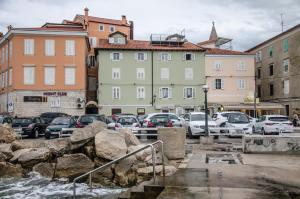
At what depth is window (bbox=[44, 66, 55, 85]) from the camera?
50.7 meters

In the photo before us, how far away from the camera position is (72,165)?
18203 millimetres

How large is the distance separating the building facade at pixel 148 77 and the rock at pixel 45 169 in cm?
3611

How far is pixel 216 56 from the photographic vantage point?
6141 centimetres

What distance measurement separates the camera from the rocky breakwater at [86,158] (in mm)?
16078

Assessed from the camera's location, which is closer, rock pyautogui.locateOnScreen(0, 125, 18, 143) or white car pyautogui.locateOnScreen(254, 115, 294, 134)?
rock pyautogui.locateOnScreen(0, 125, 18, 143)

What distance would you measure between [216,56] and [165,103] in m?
11.4

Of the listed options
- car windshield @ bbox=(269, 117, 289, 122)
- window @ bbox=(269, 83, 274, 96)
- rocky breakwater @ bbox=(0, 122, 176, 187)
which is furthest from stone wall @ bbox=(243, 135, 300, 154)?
window @ bbox=(269, 83, 274, 96)

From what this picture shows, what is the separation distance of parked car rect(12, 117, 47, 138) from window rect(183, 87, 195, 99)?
28.5m

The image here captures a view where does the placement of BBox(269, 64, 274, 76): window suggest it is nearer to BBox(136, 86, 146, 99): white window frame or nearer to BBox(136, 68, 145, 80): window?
BBox(136, 68, 145, 80): window

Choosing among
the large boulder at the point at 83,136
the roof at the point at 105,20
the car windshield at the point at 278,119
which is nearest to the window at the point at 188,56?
the roof at the point at 105,20

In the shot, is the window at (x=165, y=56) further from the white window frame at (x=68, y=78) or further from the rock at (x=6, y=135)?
A: the rock at (x=6, y=135)

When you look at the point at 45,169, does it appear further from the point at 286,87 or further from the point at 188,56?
the point at 286,87

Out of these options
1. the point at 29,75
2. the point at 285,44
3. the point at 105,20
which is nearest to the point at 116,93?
the point at 29,75

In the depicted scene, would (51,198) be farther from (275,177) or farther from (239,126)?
(239,126)
